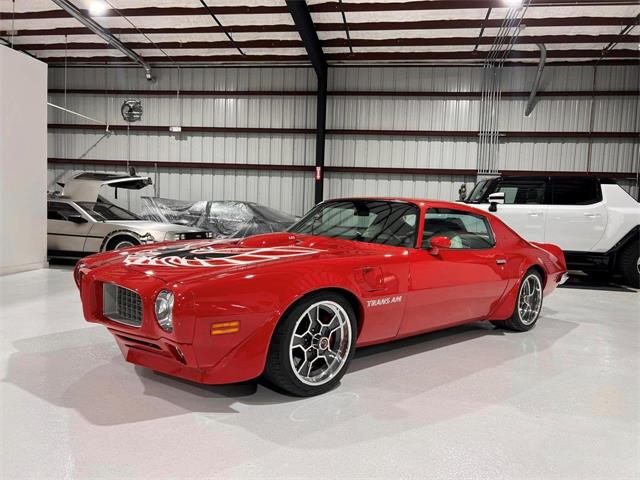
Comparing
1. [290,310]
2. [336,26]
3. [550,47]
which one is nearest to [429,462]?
[290,310]

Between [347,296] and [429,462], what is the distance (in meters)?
1.03

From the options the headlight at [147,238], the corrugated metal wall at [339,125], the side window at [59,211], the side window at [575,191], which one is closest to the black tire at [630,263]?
the side window at [575,191]

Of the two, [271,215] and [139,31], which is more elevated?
[139,31]

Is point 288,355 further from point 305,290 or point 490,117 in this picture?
point 490,117

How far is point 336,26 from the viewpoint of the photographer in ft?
32.0

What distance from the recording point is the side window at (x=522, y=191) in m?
7.03

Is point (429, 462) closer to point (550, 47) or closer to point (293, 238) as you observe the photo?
point (293, 238)

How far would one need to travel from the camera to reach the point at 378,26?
31.6 ft

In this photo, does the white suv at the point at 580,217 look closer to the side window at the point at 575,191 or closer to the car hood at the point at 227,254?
the side window at the point at 575,191

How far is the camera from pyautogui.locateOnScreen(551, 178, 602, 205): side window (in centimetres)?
688

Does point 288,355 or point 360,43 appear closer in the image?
point 288,355

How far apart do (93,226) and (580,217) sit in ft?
23.8

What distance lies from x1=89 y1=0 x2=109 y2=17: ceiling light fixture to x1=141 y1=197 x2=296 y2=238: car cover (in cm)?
375

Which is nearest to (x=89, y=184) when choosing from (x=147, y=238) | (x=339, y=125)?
(x=147, y=238)
